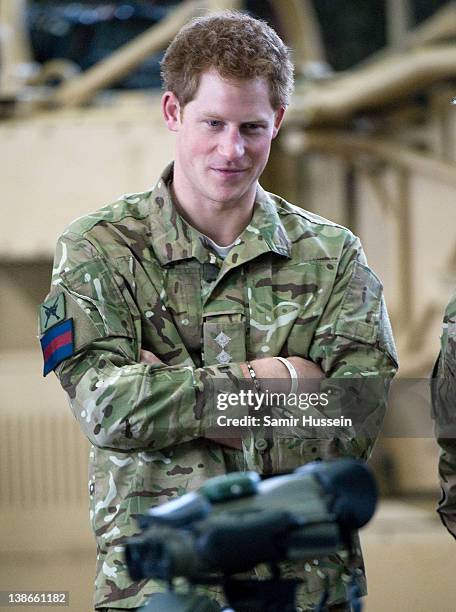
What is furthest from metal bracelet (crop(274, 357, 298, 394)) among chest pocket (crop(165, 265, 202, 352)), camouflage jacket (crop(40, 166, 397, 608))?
chest pocket (crop(165, 265, 202, 352))

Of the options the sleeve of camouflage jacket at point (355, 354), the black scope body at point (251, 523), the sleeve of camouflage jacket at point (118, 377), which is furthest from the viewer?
the sleeve of camouflage jacket at point (355, 354)

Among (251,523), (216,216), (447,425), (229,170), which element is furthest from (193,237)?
(251,523)

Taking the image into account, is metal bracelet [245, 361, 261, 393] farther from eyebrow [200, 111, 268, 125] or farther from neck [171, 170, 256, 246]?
eyebrow [200, 111, 268, 125]

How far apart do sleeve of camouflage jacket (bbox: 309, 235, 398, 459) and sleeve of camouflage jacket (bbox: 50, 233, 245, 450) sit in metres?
0.19

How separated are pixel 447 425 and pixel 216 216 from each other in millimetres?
568

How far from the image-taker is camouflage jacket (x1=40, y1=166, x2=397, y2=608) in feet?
7.63

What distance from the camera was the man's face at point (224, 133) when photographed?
2.32m

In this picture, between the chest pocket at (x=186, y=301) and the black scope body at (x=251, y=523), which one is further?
the chest pocket at (x=186, y=301)

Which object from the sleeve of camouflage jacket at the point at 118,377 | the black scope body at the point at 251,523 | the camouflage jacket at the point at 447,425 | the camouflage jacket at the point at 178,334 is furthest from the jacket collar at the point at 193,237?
the black scope body at the point at 251,523

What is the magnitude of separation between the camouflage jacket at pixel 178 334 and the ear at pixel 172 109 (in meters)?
0.14

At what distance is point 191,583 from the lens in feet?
5.69

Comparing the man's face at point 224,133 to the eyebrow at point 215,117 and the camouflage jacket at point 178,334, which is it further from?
the camouflage jacket at point 178,334

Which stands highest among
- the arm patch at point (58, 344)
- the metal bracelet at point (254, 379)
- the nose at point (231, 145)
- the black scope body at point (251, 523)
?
the nose at point (231, 145)

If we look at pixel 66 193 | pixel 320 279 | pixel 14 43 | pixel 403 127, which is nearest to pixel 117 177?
pixel 66 193
